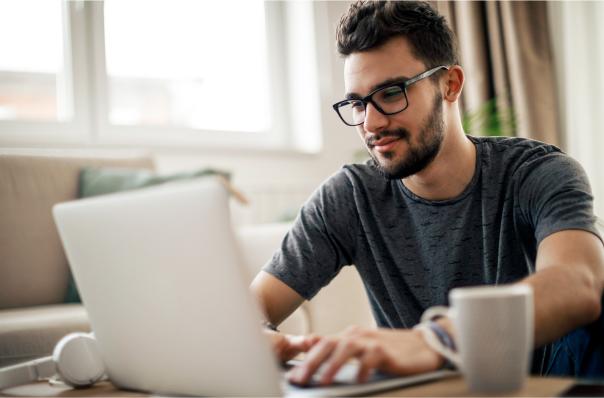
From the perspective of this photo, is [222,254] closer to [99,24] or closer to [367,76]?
[367,76]

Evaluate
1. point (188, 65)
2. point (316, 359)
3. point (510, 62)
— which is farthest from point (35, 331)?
point (510, 62)

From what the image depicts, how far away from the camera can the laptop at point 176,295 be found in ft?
2.25

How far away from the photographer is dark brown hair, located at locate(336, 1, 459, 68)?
136cm

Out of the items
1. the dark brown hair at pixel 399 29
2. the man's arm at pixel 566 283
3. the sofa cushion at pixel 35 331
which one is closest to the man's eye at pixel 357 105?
the dark brown hair at pixel 399 29

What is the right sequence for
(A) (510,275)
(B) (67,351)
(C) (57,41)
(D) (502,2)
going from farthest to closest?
(D) (502,2) < (C) (57,41) < (A) (510,275) < (B) (67,351)

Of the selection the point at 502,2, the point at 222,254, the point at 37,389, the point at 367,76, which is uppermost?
the point at 502,2

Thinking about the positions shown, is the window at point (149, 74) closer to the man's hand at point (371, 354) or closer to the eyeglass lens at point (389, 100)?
the eyeglass lens at point (389, 100)

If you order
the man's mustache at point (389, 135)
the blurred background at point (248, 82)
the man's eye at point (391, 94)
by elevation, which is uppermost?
the blurred background at point (248, 82)

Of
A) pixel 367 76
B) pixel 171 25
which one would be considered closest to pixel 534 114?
pixel 171 25

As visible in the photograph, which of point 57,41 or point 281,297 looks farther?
point 57,41

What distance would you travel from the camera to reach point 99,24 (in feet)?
10.2

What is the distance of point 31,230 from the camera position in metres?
2.22

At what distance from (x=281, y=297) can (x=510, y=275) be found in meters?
0.42

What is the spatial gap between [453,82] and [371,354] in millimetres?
918
